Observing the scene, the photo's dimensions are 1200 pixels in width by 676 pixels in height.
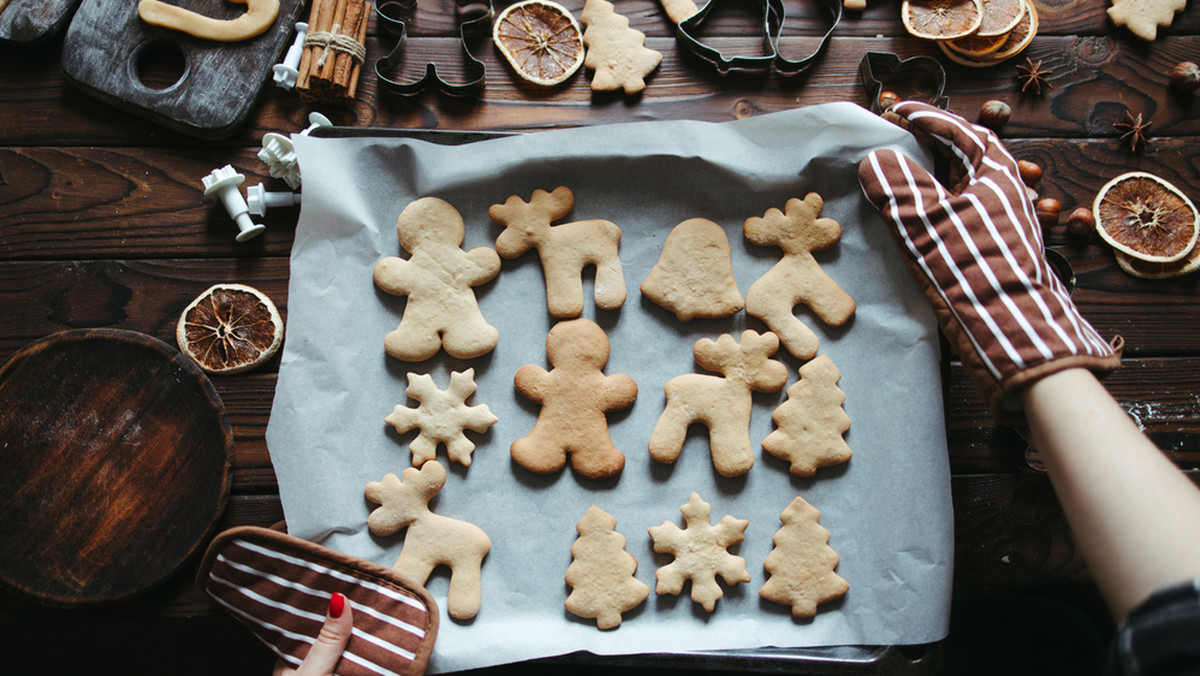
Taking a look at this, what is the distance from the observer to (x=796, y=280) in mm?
1614

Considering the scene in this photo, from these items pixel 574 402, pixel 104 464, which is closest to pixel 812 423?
pixel 574 402

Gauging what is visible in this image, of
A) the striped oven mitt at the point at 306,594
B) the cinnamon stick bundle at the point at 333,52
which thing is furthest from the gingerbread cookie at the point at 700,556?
the cinnamon stick bundle at the point at 333,52

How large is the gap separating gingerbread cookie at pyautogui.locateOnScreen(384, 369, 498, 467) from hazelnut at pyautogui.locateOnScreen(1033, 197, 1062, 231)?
1365 millimetres

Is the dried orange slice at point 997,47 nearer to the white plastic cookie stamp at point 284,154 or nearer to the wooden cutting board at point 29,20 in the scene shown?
the white plastic cookie stamp at point 284,154

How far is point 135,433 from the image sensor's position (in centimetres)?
155

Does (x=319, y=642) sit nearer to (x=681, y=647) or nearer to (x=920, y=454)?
(x=681, y=647)

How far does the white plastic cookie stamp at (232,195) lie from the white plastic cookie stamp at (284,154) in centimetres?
8

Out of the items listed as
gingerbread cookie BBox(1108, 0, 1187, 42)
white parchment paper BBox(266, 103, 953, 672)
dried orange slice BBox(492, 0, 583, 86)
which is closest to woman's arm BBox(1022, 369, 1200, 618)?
white parchment paper BBox(266, 103, 953, 672)

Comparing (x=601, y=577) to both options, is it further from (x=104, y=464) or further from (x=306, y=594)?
(x=104, y=464)

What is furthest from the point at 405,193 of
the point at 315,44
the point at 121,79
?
the point at 121,79

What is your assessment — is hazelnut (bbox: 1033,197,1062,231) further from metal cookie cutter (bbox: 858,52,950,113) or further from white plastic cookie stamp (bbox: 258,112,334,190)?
white plastic cookie stamp (bbox: 258,112,334,190)

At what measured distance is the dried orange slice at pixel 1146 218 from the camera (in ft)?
5.52

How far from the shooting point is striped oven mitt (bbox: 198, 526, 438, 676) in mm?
1427

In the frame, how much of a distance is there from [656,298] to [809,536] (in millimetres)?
613
